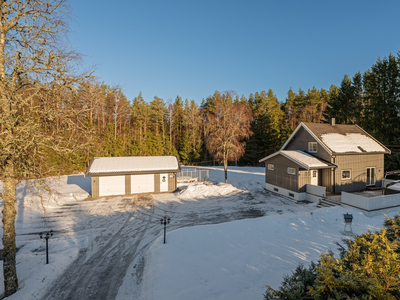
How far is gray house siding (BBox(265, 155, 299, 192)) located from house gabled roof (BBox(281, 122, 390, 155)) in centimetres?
351

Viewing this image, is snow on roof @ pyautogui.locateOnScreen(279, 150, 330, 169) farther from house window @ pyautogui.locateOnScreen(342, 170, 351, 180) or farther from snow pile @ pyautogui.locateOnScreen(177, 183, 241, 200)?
snow pile @ pyautogui.locateOnScreen(177, 183, 241, 200)

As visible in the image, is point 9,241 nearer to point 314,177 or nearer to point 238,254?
point 238,254

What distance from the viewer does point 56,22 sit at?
6602 millimetres

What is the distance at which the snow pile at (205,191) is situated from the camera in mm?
19344

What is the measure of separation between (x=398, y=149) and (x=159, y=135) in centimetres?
3667

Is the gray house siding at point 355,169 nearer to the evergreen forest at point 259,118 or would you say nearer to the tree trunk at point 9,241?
the evergreen forest at point 259,118

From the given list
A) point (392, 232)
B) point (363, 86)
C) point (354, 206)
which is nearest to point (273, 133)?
point (363, 86)

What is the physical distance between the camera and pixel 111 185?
64.3 ft

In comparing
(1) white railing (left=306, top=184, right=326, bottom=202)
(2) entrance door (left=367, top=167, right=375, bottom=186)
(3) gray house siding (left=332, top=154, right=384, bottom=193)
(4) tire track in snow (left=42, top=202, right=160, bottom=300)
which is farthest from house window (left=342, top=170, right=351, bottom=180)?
(4) tire track in snow (left=42, top=202, right=160, bottom=300)

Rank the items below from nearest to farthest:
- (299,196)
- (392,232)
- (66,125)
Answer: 1. (392,232)
2. (66,125)
3. (299,196)

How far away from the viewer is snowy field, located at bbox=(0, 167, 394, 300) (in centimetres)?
641

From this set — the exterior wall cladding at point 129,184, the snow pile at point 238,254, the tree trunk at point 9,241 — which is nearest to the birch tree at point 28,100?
the tree trunk at point 9,241

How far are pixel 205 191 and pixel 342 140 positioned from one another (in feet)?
46.6

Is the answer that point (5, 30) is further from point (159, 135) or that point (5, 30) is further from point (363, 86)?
point (363, 86)
